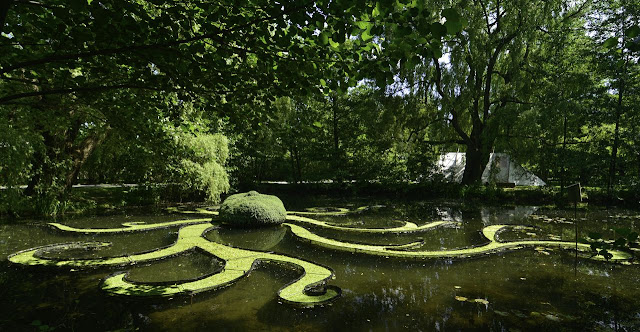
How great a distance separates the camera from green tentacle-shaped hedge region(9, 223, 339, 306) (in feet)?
16.2

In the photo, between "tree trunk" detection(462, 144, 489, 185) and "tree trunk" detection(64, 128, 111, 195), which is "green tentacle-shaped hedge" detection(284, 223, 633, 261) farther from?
"tree trunk" detection(462, 144, 489, 185)

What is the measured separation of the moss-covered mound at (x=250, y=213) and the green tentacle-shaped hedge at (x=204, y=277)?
1.30 metres

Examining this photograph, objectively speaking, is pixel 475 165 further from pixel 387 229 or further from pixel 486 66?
pixel 387 229

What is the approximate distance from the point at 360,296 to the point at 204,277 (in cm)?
247

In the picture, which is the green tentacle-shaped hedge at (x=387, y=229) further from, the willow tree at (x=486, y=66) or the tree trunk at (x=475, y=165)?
the tree trunk at (x=475, y=165)

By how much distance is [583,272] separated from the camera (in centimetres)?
611

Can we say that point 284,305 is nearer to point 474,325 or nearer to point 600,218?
point 474,325

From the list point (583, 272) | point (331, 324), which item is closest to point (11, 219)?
point (331, 324)

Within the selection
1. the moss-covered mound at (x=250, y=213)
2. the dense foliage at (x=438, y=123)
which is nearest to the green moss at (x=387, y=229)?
the moss-covered mound at (x=250, y=213)

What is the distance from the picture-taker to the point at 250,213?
992cm

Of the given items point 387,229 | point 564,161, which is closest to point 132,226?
point 387,229

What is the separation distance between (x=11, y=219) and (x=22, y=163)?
12.1ft

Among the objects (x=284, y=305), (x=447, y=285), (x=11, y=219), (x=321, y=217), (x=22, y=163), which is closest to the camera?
(x=284, y=305)

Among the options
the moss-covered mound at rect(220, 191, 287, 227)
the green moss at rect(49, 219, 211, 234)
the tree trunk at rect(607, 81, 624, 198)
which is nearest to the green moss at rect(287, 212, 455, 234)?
the moss-covered mound at rect(220, 191, 287, 227)
